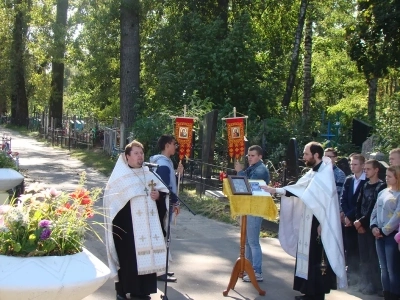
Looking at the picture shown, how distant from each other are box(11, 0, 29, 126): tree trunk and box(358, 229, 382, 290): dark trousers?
39.2m

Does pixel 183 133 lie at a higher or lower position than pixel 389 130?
lower

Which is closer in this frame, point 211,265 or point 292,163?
point 211,265

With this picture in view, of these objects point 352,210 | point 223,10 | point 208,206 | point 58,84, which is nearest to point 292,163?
point 208,206

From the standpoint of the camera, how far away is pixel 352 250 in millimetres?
8828

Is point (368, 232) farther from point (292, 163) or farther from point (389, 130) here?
point (389, 130)

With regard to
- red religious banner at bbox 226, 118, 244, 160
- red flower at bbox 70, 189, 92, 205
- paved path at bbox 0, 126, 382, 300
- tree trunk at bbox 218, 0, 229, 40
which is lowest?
paved path at bbox 0, 126, 382, 300

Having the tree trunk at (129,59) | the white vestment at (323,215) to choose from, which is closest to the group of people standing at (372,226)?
the white vestment at (323,215)

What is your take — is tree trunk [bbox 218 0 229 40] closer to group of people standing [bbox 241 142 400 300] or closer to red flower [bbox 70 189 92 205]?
group of people standing [bbox 241 142 400 300]

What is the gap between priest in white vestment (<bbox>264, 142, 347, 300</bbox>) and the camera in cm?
746

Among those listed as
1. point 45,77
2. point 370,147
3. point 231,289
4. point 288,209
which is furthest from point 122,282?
point 45,77

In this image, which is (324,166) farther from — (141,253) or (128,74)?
(128,74)

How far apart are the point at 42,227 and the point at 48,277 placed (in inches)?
19.6

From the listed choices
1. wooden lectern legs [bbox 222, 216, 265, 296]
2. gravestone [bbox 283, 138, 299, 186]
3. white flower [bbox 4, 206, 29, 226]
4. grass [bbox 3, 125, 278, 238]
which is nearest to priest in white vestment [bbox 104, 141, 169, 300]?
wooden lectern legs [bbox 222, 216, 265, 296]

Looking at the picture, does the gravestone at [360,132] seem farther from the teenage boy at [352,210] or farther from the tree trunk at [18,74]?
the tree trunk at [18,74]
